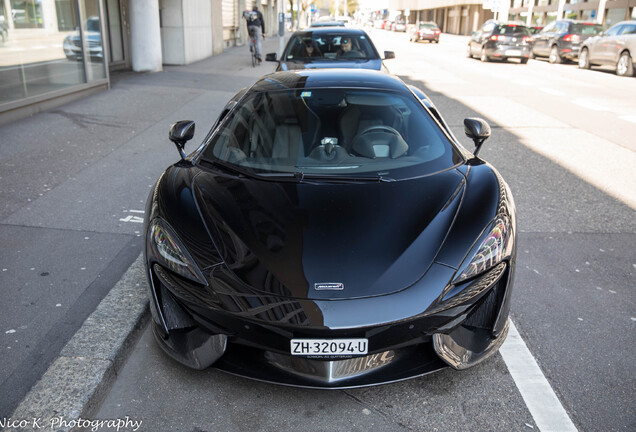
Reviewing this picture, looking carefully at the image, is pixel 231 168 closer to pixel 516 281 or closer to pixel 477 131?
pixel 477 131

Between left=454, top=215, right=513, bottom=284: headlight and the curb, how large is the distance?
173cm

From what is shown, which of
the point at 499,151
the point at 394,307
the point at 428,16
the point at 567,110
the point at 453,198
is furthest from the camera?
the point at 428,16

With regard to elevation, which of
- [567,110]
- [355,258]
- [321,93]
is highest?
[321,93]

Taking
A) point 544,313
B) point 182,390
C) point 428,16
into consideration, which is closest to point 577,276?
point 544,313

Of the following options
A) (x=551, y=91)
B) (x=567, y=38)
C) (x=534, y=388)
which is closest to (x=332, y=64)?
(x=534, y=388)

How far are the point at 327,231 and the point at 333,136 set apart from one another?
116 cm

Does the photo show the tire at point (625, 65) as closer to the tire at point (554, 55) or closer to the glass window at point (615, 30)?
the glass window at point (615, 30)

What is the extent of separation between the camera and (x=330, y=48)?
9.07 m

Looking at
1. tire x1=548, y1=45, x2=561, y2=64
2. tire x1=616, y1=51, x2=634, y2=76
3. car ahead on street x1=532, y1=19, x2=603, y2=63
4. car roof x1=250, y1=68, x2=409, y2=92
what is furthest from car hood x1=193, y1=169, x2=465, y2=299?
tire x1=548, y1=45, x2=561, y2=64

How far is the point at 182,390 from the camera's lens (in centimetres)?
271

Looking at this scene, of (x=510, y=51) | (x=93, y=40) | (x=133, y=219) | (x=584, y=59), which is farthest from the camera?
(x=510, y=51)

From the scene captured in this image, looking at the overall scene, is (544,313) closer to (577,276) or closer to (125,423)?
(577,276)

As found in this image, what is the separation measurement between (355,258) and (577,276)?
2166 mm

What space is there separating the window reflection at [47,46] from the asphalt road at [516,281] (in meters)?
0.68
